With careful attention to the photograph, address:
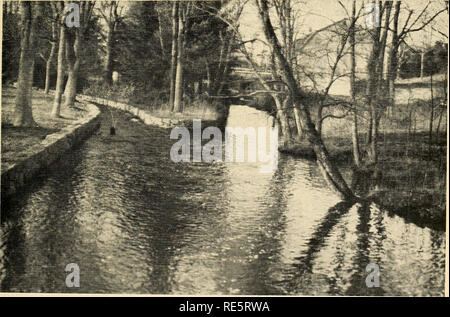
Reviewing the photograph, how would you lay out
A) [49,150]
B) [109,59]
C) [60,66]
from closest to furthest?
1. [49,150]
2. [60,66]
3. [109,59]

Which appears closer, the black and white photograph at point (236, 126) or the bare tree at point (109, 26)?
the black and white photograph at point (236, 126)

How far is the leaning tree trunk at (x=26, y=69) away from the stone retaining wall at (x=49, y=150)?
0.35 m

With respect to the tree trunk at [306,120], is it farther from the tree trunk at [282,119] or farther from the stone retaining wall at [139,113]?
the stone retaining wall at [139,113]

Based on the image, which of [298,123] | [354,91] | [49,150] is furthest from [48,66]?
[354,91]

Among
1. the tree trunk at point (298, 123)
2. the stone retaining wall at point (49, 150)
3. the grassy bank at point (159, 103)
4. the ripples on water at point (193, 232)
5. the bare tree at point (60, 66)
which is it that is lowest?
the ripples on water at point (193, 232)

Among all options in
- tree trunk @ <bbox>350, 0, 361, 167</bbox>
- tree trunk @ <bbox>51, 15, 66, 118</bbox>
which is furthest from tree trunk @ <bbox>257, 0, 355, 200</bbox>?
tree trunk @ <bbox>51, 15, 66, 118</bbox>

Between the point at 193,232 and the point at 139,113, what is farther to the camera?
the point at 139,113

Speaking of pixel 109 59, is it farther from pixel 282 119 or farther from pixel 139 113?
pixel 282 119

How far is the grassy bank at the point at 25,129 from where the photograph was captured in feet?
15.1

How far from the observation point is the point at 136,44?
15.9 ft

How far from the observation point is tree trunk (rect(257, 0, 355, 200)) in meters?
4.66

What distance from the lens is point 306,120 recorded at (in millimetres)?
4684

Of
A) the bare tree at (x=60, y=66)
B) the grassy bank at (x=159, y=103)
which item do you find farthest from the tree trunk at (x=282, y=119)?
the bare tree at (x=60, y=66)

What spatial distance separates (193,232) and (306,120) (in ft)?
5.68
